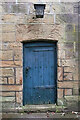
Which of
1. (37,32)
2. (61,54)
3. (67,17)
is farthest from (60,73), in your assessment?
(67,17)

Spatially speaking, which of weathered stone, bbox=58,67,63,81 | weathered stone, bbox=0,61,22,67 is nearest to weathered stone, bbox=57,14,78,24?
weathered stone, bbox=58,67,63,81

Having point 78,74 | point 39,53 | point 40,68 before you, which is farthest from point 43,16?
point 78,74

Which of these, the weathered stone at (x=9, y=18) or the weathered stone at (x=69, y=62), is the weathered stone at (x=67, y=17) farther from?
the weathered stone at (x=9, y=18)

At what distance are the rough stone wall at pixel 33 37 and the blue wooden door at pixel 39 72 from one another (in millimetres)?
174

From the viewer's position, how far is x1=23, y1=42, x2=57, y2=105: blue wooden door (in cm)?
445

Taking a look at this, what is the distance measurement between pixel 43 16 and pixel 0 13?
1.07 metres

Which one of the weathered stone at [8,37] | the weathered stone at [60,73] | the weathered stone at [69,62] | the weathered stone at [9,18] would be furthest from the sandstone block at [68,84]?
the weathered stone at [9,18]

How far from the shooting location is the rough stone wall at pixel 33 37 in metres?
4.29

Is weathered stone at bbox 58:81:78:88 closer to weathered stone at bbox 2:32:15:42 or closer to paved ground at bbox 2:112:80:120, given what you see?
paved ground at bbox 2:112:80:120

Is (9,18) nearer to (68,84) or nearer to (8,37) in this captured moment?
(8,37)

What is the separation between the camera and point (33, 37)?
4281 mm

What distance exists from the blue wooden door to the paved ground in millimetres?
388

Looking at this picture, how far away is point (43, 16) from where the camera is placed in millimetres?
4297

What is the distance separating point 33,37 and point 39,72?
0.91 metres
